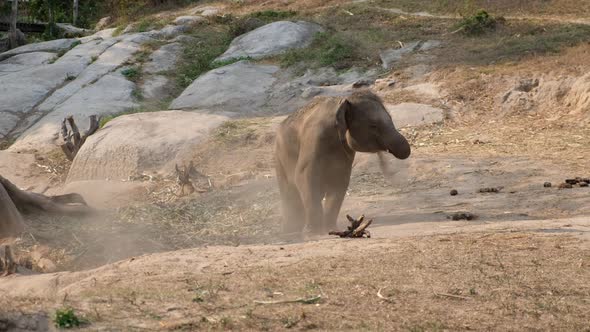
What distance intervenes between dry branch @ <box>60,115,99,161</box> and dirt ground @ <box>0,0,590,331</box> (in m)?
0.61

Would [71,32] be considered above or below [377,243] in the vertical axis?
below

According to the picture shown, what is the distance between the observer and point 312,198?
35.6 ft

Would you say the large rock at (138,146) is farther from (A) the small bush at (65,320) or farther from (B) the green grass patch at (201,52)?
(A) the small bush at (65,320)

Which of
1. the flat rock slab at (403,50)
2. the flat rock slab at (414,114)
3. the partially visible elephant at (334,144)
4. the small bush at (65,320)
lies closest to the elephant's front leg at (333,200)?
the partially visible elephant at (334,144)

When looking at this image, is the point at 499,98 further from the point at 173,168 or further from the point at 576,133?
the point at 173,168

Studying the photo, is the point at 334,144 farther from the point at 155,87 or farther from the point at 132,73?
the point at 132,73

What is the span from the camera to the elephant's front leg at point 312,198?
1083 cm

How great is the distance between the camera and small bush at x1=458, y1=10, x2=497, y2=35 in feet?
74.6

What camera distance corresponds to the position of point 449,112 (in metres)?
18.4

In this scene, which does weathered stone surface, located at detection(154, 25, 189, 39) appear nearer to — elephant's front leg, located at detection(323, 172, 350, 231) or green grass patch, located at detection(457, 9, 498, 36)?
green grass patch, located at detection(457, 9, 498, 36)

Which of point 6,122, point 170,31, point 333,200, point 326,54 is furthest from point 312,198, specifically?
point 170,31

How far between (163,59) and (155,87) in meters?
2.44

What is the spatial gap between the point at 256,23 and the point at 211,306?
75.0 ft

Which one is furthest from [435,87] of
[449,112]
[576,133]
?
[576,133]
